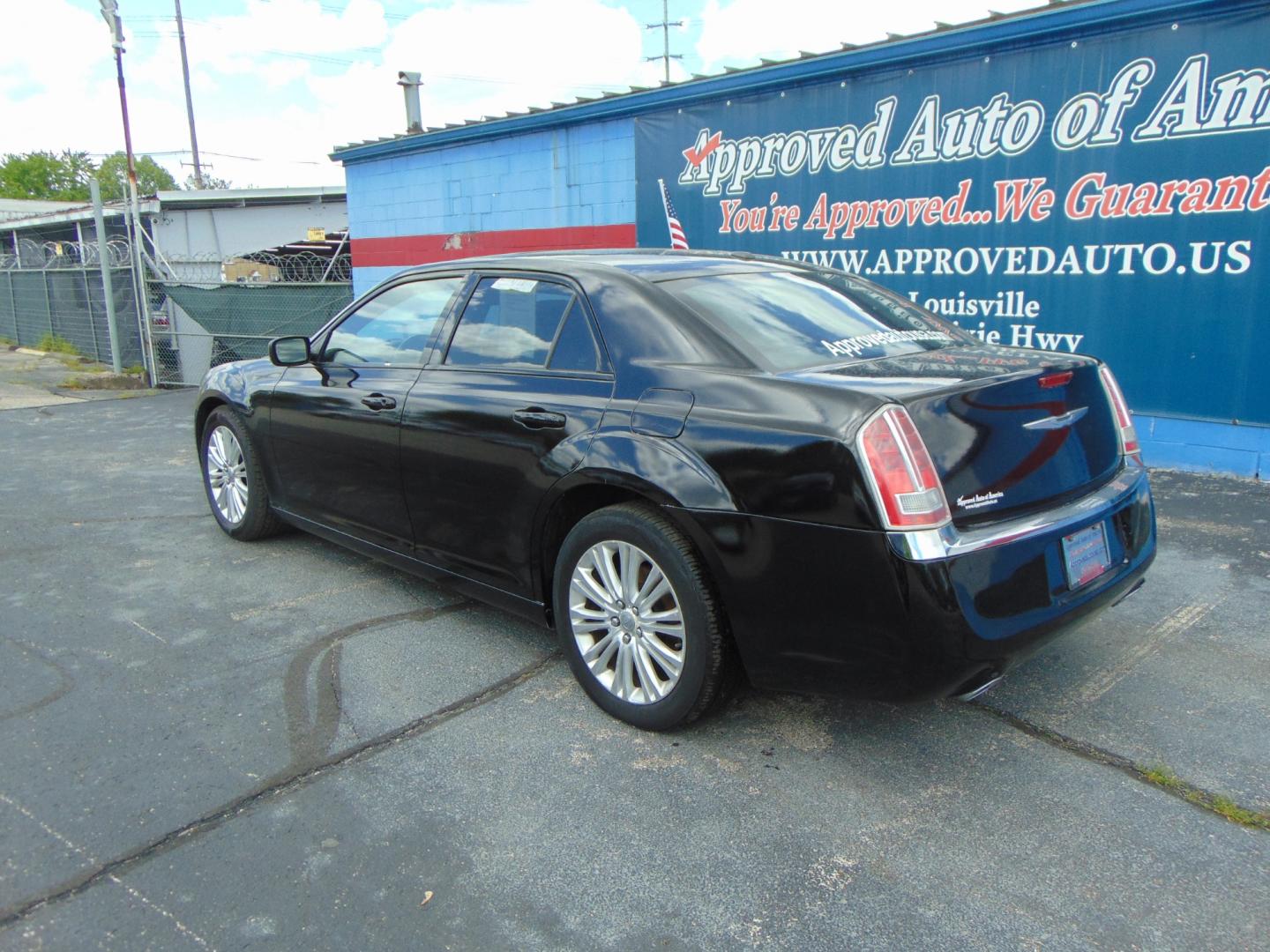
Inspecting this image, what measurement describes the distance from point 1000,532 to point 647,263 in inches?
68.8

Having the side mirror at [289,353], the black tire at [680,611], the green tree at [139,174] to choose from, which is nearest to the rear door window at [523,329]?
the black tire at [680,611]

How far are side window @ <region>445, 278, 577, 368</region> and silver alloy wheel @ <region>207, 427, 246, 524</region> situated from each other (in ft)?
6.64

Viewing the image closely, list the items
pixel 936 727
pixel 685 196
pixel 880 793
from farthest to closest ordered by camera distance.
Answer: pixel 685 196 < pixel 936 727 < pixel 880 793

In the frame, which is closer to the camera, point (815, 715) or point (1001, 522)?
point (1001, 522)

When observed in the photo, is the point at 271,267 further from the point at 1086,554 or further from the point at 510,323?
the point at 1086,554

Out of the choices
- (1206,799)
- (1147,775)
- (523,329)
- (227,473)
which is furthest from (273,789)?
(227,473)

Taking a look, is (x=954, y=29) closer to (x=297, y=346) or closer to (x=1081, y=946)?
(x=297, y=346)

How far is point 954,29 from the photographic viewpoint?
7148 mm

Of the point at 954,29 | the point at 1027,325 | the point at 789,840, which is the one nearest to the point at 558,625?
the point at 789,840

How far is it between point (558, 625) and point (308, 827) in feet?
3.70

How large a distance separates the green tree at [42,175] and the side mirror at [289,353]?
94.0 metres

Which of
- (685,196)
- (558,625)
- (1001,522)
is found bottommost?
(558,625)

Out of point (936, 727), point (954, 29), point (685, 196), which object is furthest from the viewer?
point (685, 196)

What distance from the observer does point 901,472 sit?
2.60 m
